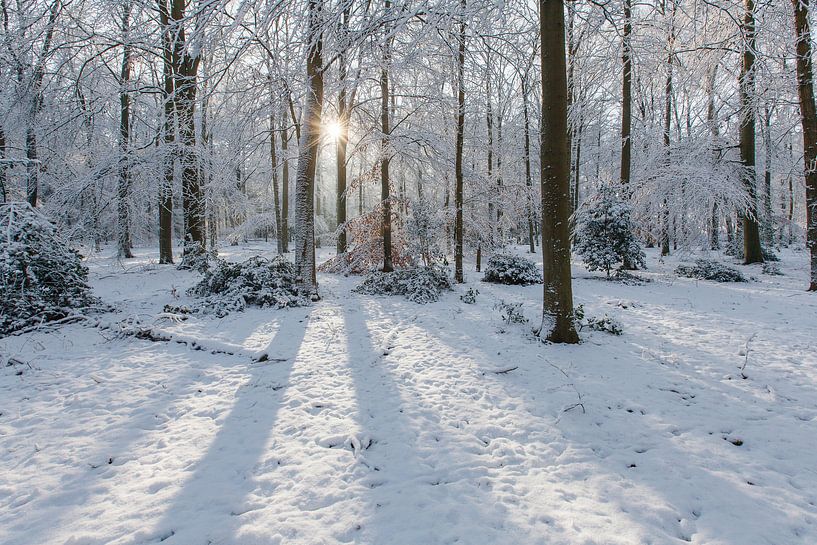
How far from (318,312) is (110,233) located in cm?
922

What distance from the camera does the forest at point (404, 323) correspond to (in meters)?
2.41

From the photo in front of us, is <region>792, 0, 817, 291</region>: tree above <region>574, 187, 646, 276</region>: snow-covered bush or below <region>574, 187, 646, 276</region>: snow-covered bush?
above

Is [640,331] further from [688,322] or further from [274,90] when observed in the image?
[274,90]

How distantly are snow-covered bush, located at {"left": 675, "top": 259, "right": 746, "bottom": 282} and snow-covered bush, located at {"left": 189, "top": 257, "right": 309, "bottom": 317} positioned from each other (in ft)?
38.1

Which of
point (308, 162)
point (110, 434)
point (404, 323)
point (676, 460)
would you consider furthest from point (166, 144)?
point (676, 460)

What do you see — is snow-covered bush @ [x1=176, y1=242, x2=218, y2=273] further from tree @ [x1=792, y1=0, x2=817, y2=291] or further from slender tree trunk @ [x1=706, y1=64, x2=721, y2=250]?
tree @ [x1=792, y1=0, x2=817, y2=291]

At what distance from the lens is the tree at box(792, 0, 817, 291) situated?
8.63 metres

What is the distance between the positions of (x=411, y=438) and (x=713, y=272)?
11973 mm

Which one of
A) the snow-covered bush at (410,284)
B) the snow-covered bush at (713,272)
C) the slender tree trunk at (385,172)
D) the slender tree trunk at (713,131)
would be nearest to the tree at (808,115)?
the snow-covered bush at (713,272)

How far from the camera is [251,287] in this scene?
837 centimetres

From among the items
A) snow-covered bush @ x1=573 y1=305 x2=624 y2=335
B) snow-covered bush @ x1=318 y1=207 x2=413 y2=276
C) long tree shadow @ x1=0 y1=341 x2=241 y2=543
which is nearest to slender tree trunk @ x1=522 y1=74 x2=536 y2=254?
snow-covered bush @ x1=573 y1=305 x2=624 y2=335

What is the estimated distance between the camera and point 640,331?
6.16m

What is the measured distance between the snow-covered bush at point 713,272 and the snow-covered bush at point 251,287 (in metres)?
11.6

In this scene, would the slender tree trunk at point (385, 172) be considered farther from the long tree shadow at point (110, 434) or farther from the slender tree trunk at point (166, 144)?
the long tree shadow at point (110, 434)
